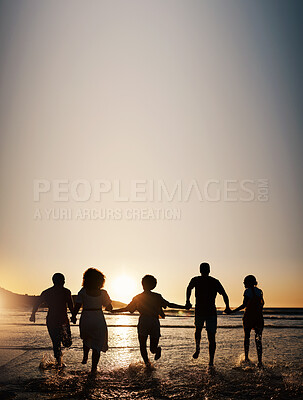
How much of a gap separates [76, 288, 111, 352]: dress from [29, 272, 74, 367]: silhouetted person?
93cm

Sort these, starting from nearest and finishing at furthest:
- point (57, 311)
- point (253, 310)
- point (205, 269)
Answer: point (57, 311), point (205, 269), point (253, 310)

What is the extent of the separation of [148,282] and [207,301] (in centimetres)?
140

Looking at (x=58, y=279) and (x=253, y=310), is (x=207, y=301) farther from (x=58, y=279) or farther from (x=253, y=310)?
(x=58, y=279)

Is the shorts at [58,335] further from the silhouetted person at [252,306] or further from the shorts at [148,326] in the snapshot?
the silhouetted person at [252,306]

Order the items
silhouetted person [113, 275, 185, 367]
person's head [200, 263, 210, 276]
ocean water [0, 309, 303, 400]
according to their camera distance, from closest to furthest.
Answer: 1. ocean water [0, 309, 303, 400]
2. silhouetted person [113, 275, 185, 367]
3. person's head [200, 263, 210, 276]

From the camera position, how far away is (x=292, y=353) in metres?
11.9

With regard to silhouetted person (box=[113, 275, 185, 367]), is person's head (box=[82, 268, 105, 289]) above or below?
above

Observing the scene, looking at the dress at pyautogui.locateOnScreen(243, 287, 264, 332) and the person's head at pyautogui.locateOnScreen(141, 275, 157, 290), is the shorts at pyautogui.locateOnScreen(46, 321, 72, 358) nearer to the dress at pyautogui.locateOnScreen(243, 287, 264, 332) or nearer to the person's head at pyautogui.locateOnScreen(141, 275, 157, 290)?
the person's head at pyautogui.locateOnScreen(141, 275, 157, 290)

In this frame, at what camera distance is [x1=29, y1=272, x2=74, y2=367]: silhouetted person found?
351 inches

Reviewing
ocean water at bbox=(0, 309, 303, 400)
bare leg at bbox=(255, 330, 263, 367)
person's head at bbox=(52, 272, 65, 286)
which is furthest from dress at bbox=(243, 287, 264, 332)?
person's head at bbox=(52, 272, 65, 286)

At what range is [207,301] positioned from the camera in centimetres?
925

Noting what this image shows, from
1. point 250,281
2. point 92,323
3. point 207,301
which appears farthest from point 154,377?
point 250,281

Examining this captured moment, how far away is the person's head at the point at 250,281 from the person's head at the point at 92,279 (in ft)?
11.4

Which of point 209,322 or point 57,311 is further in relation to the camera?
point 209,322
